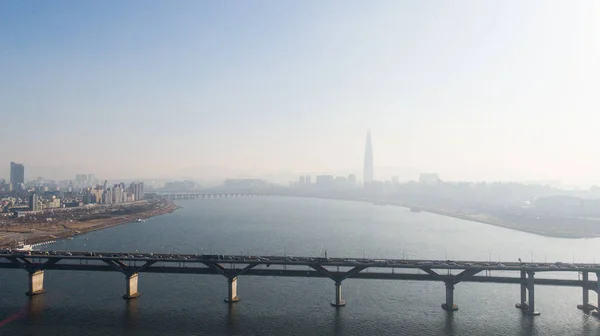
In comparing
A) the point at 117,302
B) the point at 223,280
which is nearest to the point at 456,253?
the point at 223,280

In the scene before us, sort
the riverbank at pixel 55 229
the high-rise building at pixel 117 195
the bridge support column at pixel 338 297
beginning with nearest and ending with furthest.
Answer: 1. the bridge support column at pixel 338 297
2. the riverbank at pixel 55 229
3. the high-rise building at pixel 117 195

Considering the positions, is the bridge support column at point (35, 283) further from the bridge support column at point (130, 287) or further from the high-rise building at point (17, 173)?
the high-rise building at point (17, 173)

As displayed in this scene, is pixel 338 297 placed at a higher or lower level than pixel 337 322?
higher

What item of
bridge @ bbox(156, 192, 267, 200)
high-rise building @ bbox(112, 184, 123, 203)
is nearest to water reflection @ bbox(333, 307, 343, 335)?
high-rise building @ bbox(112, 184, 123, 203)

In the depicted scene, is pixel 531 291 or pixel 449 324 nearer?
pixel 449 324

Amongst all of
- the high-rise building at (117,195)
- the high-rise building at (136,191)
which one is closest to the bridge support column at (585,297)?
the high-rise building at (117,195)

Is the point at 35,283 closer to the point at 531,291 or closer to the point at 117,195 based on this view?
the point at 531,291

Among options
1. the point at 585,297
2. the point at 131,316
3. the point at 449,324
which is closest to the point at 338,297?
the point at 449,324

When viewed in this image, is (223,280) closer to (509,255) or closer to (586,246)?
(509,255)

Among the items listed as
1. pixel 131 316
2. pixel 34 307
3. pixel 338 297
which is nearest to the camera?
pixel 131 316

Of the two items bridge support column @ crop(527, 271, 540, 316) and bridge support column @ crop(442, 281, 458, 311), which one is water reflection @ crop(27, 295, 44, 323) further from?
bridge support column @ crop(527, 271, 540, 316)
